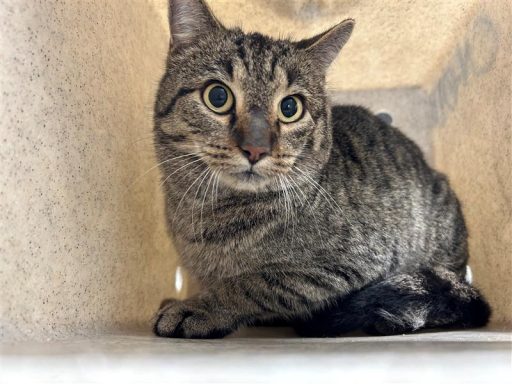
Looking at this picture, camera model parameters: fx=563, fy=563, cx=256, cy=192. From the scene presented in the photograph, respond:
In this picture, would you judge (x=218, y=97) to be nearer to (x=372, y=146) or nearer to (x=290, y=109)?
(x=290, y=109)

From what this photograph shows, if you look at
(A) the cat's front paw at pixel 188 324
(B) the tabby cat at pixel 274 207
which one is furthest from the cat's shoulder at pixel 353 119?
(A) the cat's front paw at pixel 188 324

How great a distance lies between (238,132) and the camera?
167 centimetres

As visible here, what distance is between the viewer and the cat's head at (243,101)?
1696 millimetres

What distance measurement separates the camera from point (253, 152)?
1641 millimetres

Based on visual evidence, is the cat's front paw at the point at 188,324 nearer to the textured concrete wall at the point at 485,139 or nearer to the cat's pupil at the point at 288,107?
the cat's pupil at the point at 288,107

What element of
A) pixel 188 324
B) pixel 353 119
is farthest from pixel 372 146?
pixel 188 324

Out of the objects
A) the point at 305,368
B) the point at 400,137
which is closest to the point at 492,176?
the point at 400,137

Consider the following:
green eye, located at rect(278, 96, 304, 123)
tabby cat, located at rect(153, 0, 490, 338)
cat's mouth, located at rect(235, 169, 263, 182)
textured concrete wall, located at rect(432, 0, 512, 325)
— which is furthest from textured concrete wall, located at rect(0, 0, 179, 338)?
textured concrete wall, located at rect(432, 0, 512, 325)

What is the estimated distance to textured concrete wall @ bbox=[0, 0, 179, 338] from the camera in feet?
4.24

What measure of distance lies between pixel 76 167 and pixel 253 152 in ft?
1.68

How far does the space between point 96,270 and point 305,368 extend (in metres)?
0.91

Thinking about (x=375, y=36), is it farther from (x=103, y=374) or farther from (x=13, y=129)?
(x=103, y=374)

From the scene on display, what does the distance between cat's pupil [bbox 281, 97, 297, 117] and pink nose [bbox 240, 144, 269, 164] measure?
25 cm

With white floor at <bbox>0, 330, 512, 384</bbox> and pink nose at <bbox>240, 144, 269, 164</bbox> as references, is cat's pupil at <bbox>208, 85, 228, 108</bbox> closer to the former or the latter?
pink nose at <bbox>240, 144, 269, 164</bbox>
